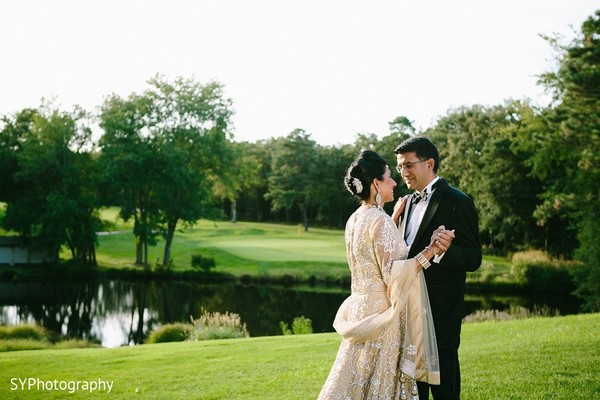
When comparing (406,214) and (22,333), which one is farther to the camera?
(22,333)

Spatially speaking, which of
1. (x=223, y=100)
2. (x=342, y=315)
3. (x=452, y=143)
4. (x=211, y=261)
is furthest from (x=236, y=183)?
(x=342, y=315)

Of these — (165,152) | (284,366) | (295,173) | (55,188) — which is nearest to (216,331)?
(284,366)

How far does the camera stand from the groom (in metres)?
4.97

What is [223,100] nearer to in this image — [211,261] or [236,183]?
[236,183]

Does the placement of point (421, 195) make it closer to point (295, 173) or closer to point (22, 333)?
point (22, 333)

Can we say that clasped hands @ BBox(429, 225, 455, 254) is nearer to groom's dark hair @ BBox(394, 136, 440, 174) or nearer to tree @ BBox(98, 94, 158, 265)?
groom's dark hair @ BBox(394, 136, 440, 174)

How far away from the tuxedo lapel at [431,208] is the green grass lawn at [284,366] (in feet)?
8.78

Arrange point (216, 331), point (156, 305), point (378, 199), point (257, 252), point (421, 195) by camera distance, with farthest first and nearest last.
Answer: point (257, 252), point (156, 305), point (216, 331), point (421, 195), point (378, 199)

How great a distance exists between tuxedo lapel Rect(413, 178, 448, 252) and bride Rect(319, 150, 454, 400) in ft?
0.92

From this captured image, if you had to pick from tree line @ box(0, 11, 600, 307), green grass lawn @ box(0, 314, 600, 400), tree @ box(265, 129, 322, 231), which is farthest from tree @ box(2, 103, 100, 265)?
green grass lawn @ box(0, 314, 600, 400)

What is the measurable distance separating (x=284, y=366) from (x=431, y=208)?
5481mm

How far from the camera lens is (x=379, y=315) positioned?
5004 millimetres

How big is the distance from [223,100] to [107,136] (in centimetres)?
891

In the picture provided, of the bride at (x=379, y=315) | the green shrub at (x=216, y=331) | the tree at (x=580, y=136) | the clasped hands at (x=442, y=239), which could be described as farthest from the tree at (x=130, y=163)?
the clasped hands at (x=442, y=239)
